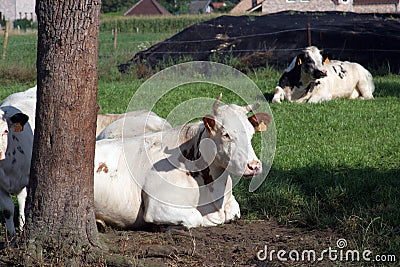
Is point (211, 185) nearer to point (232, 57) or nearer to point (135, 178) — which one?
point (135, 178)

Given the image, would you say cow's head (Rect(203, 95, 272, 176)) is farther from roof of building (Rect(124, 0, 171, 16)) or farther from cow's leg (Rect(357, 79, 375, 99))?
roof of building (Rect(124, 0, 171, 16))

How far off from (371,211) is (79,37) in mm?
3334

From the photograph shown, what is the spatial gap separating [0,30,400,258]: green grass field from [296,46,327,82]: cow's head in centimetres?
81

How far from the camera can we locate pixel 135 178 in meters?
7.13

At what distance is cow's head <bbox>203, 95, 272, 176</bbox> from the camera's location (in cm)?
662

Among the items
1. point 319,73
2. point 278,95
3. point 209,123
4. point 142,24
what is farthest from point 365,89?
point 142,24

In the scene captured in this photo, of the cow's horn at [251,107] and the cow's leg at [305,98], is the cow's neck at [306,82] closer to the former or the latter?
the cow's leg at [305,98]

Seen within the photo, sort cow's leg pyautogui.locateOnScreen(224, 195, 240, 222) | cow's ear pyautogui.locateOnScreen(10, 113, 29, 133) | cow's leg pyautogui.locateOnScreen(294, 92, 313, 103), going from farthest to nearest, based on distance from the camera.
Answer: cow's leg pyautogui.locateOnScreen(294, 92, 313, 103) < cow's leg pyautogui.locateOnScreen(224, 195, 240, 222) < cow's ear pyautogui.locateOnScreen(10, 113, 29, 133)

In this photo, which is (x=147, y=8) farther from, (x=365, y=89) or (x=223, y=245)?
(x=223, y=245)

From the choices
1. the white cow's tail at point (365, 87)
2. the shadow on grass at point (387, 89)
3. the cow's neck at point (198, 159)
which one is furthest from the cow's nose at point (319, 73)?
the cow's neck at point (198, 159)

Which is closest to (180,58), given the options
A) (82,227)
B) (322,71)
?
(322,71)

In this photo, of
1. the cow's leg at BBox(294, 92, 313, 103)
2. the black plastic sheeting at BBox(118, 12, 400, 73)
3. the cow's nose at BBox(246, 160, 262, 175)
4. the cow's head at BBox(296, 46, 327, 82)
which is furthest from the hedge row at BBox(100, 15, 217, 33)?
the cow's nose at BBox(246, 160, 262, 175)

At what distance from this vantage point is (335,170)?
29.2 ft

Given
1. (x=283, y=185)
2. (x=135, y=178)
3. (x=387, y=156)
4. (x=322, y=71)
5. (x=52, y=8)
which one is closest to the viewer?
(x=52, y=8)
